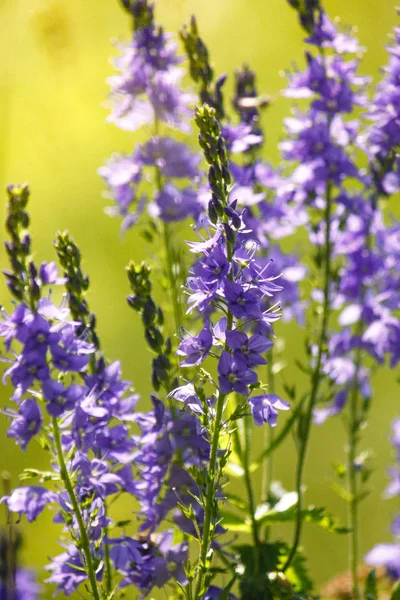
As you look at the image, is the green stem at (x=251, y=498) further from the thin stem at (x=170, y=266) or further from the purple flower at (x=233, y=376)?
the purple flower at (x=233, y=376)

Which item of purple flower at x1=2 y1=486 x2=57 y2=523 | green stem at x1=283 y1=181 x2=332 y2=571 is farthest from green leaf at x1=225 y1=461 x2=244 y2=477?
purple flower at x1=2 y1=486 x2=57 y2=523

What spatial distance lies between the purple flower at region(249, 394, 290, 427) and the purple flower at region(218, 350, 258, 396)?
0.05 metres

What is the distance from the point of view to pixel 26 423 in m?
1.65

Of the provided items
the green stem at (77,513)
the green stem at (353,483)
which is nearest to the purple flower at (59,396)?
the green stem at (77,513)

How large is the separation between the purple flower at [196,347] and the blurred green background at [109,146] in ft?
9.02

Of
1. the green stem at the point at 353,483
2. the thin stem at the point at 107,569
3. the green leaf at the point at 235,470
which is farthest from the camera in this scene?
the green stem at the point at 353,483

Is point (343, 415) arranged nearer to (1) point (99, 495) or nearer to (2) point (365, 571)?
(2) point (365, 571)

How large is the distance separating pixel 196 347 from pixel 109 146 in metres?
3.76

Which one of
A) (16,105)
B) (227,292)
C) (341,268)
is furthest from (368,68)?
(227,292)

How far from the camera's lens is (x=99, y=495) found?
5.77ft

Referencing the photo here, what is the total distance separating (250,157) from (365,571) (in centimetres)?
167

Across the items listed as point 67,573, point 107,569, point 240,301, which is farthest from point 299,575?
point 240,301

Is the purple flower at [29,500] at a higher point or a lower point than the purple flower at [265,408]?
lower

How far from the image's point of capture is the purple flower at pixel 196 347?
1.54m
